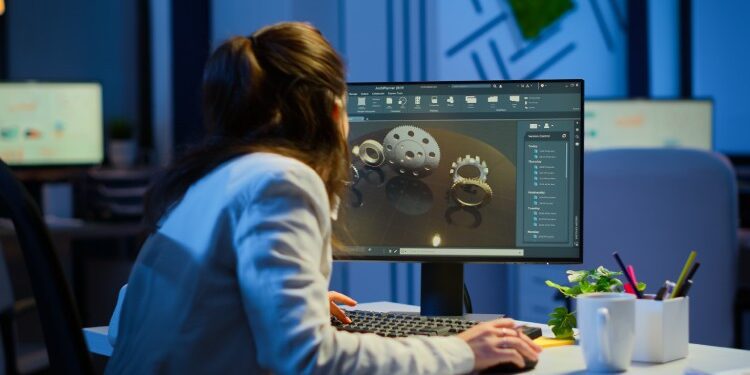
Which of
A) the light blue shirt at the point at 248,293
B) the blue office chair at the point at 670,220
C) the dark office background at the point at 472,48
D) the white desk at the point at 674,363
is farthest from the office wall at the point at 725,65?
the light blue shirt at the point at 248,293

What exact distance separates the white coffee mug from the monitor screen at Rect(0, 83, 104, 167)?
4.28 meters

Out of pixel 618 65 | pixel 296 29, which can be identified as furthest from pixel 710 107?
pixel 296 29

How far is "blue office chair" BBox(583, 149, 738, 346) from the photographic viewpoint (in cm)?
306

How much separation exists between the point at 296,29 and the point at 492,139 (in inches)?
22.8

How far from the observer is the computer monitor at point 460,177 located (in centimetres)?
202

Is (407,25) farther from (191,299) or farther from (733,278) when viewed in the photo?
(191,299)

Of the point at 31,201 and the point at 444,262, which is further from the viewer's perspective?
the point at 444,262

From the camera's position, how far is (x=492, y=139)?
2.04 metres

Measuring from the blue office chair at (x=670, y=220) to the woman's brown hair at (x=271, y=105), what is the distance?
1.67 m

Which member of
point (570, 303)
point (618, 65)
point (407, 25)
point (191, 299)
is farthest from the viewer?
point (618, 65)

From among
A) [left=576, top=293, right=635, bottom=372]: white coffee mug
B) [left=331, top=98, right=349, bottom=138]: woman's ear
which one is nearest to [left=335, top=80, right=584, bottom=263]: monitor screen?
[left=576, top=293, right=635, bottom=372]: white coffee mug

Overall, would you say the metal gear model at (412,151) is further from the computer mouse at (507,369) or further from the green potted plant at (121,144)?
the green potted plant at (121,144)

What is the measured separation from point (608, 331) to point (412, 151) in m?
0.58

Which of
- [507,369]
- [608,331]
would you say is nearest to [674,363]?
[608,331]
